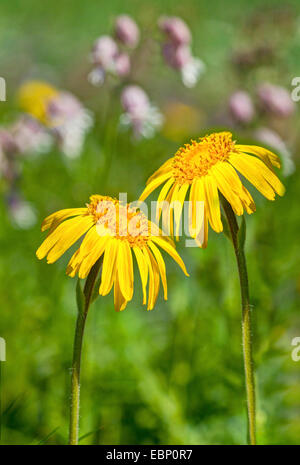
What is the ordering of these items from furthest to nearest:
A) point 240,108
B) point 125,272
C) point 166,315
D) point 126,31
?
A: 1. point 166,315
2. point 240,108
3. point 126,31
4. point 125,272

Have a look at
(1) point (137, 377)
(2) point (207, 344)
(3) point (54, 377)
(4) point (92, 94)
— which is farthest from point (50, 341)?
(4) point (92, 94)

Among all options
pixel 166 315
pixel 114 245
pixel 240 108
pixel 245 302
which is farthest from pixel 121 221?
pixel 166 315

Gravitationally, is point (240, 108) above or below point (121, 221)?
above

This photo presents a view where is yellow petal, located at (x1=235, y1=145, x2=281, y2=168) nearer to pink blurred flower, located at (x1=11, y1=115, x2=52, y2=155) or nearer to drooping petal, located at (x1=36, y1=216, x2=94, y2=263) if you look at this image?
drooping petal, located at (x1=36, y1=216, x2=94, y2=263)

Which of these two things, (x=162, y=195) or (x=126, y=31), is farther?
(x=126, y=31)

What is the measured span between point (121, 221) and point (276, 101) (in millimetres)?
643

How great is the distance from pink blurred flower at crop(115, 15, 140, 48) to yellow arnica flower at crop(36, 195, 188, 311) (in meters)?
0.47

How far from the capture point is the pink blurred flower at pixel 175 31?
954 millimetres

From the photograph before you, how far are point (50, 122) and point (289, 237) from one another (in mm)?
528

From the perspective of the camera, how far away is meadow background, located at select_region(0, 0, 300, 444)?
3.25 ft

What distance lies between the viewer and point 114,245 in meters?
0.51

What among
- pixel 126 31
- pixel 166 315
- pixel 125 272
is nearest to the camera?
pixel 125 272

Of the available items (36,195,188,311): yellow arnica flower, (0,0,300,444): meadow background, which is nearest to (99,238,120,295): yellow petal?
(36,195,188,311): yellow arnica flower

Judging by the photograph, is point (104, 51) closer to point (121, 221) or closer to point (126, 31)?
point (126, 31)
